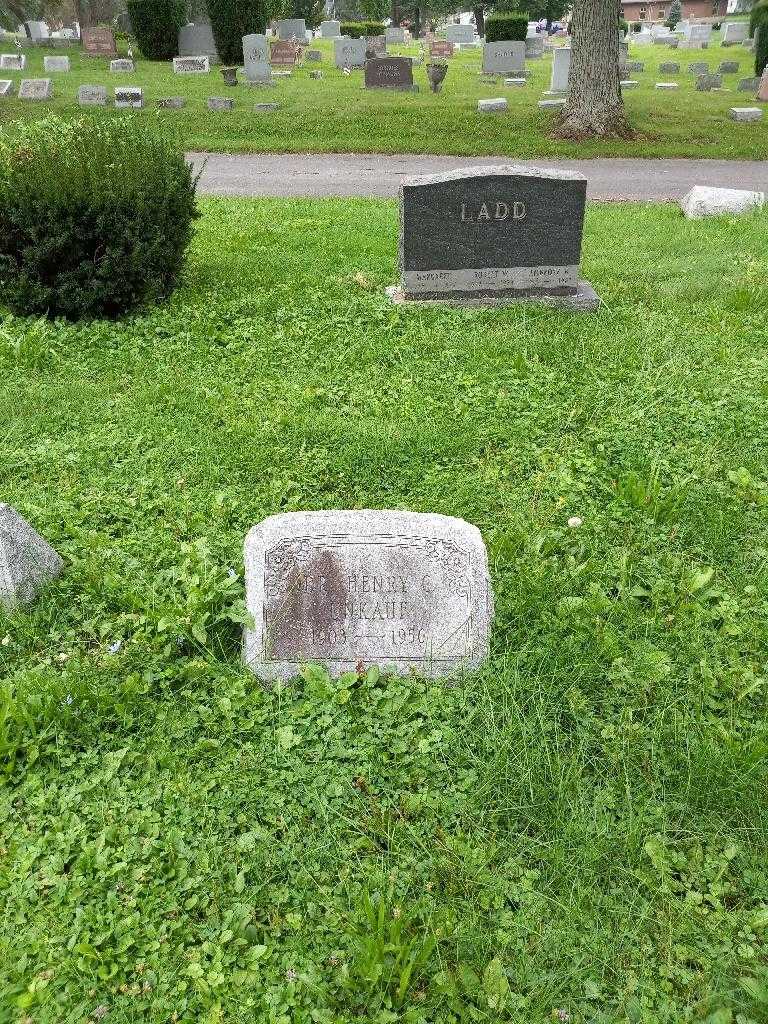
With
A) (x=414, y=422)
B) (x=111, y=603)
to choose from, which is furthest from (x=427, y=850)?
(x=414, y=422)

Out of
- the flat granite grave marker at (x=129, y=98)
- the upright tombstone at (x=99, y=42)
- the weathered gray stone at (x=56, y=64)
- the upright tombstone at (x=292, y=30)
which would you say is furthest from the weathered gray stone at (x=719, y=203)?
the upright tombstone at (x=292, y=30)

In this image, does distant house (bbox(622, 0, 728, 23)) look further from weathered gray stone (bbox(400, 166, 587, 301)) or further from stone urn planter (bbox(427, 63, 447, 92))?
weathered gray stone (bbox(400, 166, 587, 301))

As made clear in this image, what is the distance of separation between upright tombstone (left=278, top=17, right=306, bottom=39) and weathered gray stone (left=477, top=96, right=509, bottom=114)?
50.3ft

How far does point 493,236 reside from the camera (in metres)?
7.09

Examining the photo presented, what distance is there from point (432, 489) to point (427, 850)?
7.51 ft

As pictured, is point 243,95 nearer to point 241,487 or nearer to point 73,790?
point 241,487

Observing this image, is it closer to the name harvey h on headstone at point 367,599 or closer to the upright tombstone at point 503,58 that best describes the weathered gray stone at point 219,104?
the upright tombstone at point 503,58

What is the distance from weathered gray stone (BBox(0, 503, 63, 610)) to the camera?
3615 mm

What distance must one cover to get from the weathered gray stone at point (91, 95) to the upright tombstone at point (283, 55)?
747 centimetres

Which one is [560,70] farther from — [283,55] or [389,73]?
[283,55]

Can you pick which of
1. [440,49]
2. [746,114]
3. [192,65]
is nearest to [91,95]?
[192,65]

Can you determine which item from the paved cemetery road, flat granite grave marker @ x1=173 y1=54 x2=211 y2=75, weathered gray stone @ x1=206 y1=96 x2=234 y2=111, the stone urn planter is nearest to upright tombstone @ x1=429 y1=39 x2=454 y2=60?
the stone urn planter

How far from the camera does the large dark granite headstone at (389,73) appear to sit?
20047mm

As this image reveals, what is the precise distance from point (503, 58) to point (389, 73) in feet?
16.3
